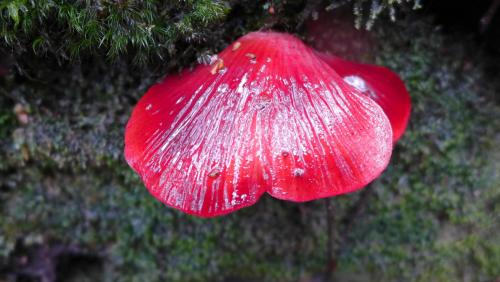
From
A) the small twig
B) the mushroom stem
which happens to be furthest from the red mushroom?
Result: the mushroom stem

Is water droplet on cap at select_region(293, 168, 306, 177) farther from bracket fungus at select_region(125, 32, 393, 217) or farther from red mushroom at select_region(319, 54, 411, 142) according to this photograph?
red mushroom at select_region(319, 54, 411, 142)

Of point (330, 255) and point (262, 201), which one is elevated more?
point (262, 201)

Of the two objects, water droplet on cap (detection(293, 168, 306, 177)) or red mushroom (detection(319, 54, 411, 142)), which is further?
red mushroom (detection(319, 54, 411, 142))

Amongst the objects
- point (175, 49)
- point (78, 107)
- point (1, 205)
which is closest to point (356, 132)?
point (175, 49)

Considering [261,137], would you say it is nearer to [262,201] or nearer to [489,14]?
[262,201]

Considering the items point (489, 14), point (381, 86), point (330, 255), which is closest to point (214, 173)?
point (381, 86)

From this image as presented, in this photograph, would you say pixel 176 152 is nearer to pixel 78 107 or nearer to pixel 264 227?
pixel 78 107
